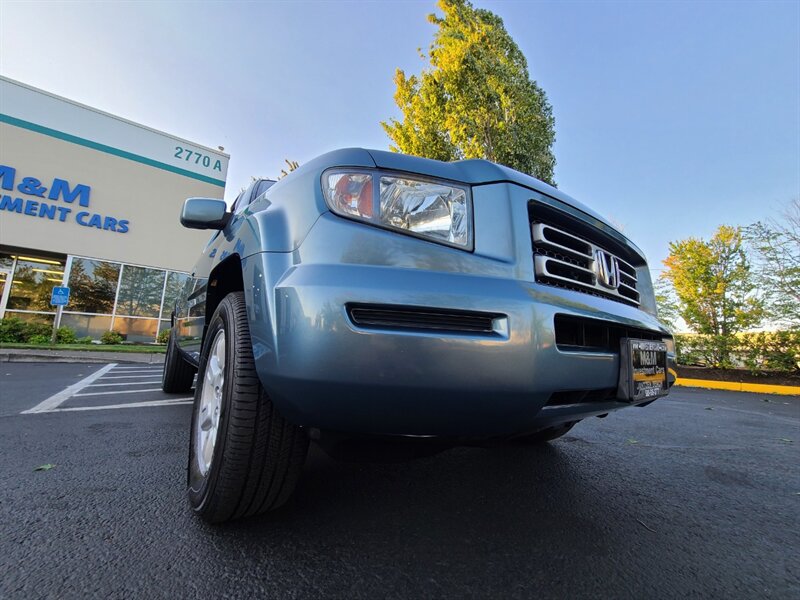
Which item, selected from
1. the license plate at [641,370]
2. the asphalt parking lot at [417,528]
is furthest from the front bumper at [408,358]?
the asphalt parking lot at [417,528]

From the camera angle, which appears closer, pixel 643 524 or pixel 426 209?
pixel 426 209

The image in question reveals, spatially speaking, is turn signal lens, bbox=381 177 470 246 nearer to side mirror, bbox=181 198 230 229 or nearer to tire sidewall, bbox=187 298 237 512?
tire sidewall, bbox=187 298 237 512

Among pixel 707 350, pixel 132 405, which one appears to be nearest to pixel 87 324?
pixel 132 405

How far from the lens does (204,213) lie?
1.85m

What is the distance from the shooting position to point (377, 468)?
1854 mm

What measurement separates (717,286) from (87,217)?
67.0 feet

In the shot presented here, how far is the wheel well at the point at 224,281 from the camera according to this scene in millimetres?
1588

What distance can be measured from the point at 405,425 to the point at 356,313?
31 cm

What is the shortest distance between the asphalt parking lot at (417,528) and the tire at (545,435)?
74 mm

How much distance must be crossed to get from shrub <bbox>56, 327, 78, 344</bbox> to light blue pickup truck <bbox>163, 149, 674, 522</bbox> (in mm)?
13315

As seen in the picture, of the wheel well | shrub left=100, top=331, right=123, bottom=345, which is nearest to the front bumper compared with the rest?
the wheel well

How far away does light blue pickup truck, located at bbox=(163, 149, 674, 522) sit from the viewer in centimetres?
93

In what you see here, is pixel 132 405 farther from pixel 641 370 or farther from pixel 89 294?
pixel 89 294

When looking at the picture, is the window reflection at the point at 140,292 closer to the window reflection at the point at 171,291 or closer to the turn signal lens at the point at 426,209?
the window reflection at the point at 171,291
